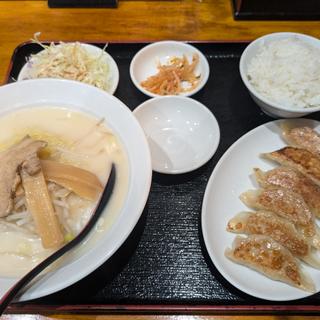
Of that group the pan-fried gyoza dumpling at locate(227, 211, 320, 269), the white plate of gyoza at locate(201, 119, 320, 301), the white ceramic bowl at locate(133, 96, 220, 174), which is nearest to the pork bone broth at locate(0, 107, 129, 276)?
the white ceramic bowl at locate(133, 96, 220, 174)

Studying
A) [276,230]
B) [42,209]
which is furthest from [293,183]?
[42,209]

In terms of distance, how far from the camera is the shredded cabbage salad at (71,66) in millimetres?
2111

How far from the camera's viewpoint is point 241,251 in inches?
56.0

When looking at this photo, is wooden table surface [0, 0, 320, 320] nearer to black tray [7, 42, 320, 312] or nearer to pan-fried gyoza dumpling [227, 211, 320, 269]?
black tray [7, 42, 320, 312]

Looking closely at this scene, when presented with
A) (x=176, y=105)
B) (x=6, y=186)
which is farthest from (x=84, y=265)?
(x=176, y=105)

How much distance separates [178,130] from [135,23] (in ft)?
3.31

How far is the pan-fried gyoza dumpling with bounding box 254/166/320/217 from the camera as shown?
1.58 meters

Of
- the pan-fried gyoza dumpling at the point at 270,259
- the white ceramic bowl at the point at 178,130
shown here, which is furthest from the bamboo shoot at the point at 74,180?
the pan-fried gyoza dumpling at the point at 270,259

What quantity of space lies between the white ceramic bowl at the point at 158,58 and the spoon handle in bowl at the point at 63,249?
3.05 feet

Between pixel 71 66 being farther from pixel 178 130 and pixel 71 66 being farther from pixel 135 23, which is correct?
pixel 178 130

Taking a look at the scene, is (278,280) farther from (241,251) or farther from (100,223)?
(100,223)

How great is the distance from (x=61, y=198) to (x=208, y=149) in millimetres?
835

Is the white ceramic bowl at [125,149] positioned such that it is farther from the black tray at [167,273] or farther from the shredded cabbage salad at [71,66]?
the shredded cabbage salad at [71,66]

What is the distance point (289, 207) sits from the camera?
155cm
